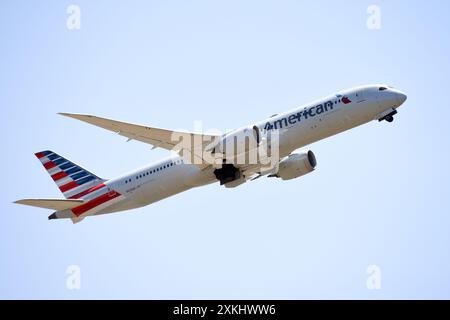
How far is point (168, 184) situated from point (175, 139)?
357 cm

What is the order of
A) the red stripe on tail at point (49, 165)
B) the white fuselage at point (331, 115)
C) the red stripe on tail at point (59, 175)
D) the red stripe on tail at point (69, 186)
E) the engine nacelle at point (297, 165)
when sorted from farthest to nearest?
the red stripe on tail at point (49, 165) < the red stripe on tail at point (59, 175) < the red stripe on tail at point (69, 186) < the engine nacelle at point (297, 165) < the white fuselage at point (331, 115)

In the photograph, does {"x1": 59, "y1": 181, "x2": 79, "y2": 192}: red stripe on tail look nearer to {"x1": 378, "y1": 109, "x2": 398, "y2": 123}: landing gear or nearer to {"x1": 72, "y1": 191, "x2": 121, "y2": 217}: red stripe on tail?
{"x1": 72, "y1": 191, "x2": 121, "y2": 217}: red stripe on tail

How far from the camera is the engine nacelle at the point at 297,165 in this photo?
1763 inches

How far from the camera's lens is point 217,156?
1609 inches

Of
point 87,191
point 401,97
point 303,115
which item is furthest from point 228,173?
point 401,97

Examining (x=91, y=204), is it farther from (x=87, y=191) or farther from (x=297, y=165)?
(x=297, y=165)

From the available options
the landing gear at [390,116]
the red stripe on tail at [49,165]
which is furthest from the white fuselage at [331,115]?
the red stripe on tail at [49,165]

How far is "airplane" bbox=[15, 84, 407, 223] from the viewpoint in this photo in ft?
131

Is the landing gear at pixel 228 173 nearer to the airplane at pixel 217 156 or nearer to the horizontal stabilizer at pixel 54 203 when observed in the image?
the airplane at pixel 217 156

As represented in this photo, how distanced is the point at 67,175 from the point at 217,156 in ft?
37.1

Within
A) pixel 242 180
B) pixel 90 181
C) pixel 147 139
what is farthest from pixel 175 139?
pixel 90 181

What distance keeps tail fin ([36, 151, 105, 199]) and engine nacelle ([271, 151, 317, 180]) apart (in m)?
10.9

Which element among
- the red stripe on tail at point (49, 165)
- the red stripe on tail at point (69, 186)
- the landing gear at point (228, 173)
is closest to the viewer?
the landing gear at point (228, 173)

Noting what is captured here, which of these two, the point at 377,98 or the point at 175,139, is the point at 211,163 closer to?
the point at 175,139
